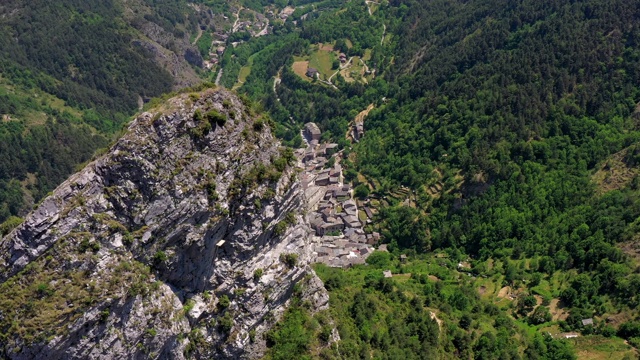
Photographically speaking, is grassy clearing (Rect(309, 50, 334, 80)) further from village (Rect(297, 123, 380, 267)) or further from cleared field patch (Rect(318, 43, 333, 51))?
village (Rect(297, 123, 380, 267))

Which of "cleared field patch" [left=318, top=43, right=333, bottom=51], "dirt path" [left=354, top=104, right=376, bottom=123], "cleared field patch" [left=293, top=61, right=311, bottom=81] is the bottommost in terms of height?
"dirt path" [left=354, top=104, right=376, bottom=123]

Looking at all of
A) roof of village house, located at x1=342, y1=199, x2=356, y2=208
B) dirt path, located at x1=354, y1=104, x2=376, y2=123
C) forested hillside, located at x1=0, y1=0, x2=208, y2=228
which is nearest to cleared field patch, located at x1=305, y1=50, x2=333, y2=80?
dirt path, located at x1=354, y1=104, x2=376, y2=123

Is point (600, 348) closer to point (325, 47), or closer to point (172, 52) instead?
point (325, 47)

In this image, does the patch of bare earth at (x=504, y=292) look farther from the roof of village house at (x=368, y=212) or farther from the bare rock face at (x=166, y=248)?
the bare rock face at (x=166, y=248)

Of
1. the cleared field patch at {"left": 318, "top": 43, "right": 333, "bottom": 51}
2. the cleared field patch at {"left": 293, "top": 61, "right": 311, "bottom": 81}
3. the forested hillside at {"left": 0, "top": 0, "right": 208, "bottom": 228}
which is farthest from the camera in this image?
the cleared field patch at {"left": 318, "top": 43, "right": 333, "bottom": 51}

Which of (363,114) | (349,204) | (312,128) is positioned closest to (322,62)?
(312,128)

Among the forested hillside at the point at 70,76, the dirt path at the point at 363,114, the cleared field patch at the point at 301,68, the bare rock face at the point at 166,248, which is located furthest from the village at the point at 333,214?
the forested hillside at the point at 70,76

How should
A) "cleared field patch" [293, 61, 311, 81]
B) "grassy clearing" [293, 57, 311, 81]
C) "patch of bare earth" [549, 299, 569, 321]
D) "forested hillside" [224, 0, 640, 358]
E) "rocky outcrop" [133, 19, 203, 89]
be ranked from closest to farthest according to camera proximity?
"patch of bare earth" [549, 299, 569, 321]
"forested hillside" [224, 0, 640, 358]
"grassy clearing" [293, 57, 311, 81]
"cleared field patch" [293, 61, 311, 81]
"rocky outcrop" [133, 19, 203, 89]
